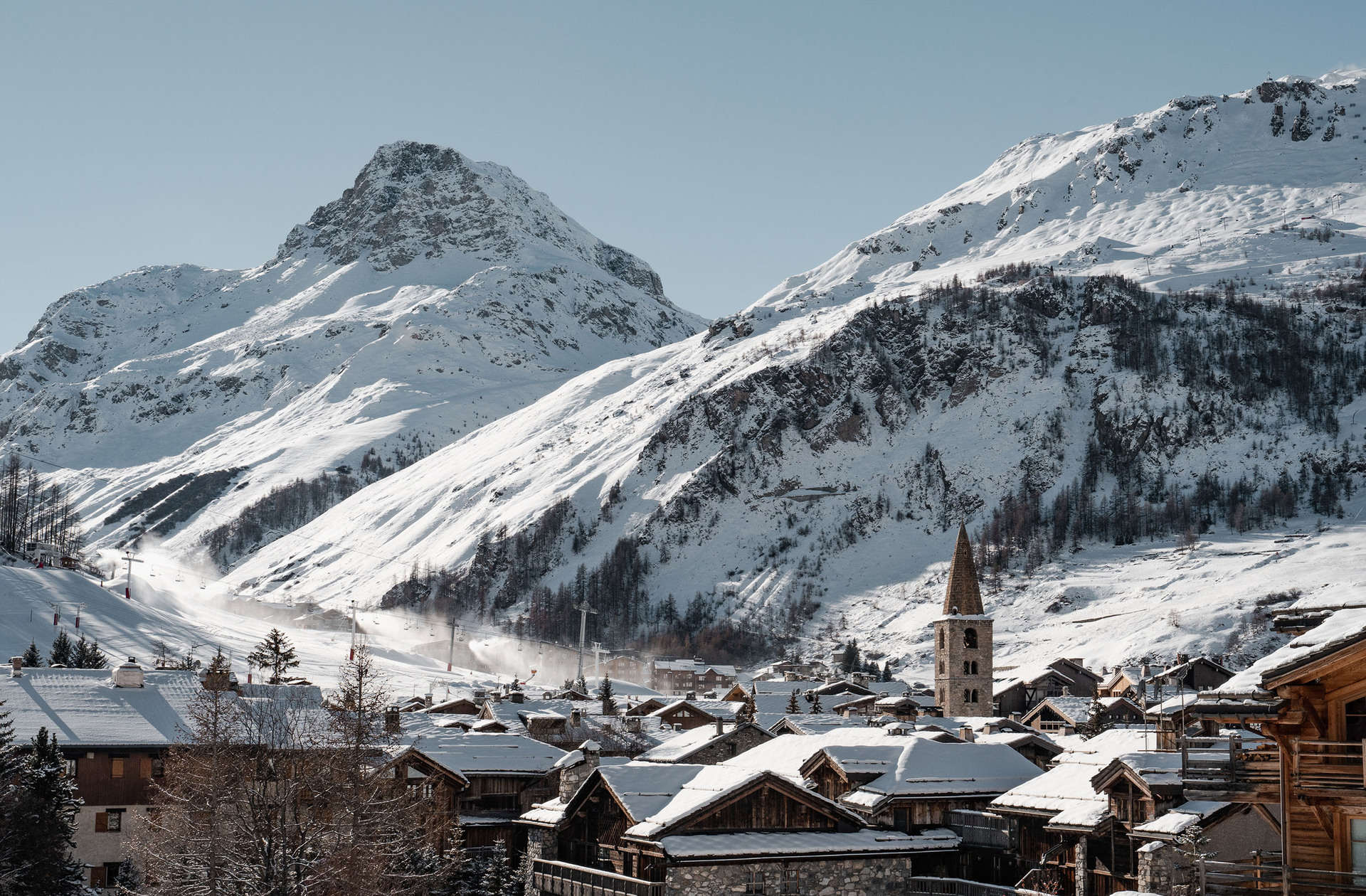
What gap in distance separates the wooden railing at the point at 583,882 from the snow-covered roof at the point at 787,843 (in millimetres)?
1396

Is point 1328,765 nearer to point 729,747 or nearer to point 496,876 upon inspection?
point 496,876

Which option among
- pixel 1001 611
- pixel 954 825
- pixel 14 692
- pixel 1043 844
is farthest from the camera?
pixel 1001 611

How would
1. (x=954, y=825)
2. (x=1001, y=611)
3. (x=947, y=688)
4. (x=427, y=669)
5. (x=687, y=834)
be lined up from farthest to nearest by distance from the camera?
(x=1001, y=611), (x=427, y=669), (x=947, y=688), (x=954, y=825), (x=687, y=834)

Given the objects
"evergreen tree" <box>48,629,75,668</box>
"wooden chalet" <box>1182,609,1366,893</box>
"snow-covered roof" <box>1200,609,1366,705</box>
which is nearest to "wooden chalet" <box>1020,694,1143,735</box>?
"evergreen tree" <box>48,629,75,668</box>

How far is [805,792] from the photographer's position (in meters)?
46.3

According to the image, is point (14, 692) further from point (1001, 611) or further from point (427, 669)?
point (1001, 611)

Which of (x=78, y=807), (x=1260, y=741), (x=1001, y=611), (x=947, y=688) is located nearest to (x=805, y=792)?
(x=1260, y=741)

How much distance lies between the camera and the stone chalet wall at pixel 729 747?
6531 centimetres

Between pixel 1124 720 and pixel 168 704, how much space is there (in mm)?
59147

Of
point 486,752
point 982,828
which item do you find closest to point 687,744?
point 486,752

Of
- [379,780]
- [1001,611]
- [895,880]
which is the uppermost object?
[1001,611]

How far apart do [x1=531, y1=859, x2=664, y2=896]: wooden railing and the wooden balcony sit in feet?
58.0

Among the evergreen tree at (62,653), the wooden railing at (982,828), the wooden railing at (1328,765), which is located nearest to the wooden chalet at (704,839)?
the wooden railing at (982,828)

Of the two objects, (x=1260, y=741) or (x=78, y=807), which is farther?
(x=78, y=807)
